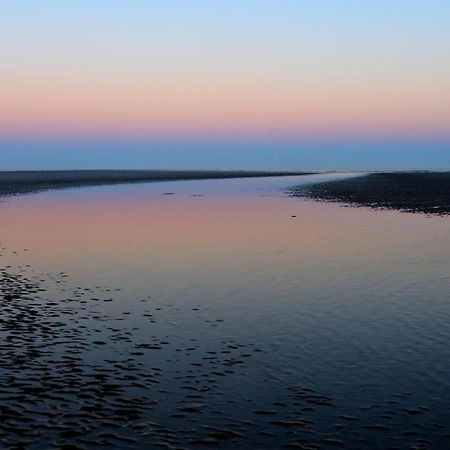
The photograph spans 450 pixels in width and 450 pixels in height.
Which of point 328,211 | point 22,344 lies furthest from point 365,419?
point 328,211

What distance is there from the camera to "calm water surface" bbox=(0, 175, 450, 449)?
11562 mm

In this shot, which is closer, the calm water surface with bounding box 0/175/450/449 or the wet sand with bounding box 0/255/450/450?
the wet sand with bounding box 0/255/450/450

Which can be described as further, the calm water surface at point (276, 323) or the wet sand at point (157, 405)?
the calm water surface at point (276, 323)

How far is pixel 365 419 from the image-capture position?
11.5 metres

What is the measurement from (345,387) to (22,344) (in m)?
8.49

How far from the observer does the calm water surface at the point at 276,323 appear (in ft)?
37.9

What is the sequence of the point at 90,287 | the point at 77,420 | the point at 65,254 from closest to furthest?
the point at 77,420
the point at 90,287
the point at 65,254

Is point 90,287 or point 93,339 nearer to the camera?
point 93,339

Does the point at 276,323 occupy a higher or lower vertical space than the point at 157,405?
higher

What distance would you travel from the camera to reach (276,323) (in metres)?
18.3

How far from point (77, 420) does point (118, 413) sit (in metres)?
0.80

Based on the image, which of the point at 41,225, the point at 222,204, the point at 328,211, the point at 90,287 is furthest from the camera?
the point at 222,204

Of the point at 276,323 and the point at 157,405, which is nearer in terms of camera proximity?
the point at 157,405

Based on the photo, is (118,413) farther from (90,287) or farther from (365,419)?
(90,287)
